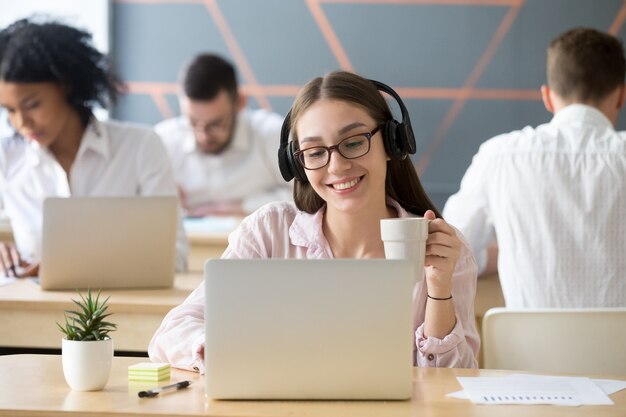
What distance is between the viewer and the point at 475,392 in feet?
5.79

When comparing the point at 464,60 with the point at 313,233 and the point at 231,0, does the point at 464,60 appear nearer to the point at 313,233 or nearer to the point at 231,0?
the point at 231,0

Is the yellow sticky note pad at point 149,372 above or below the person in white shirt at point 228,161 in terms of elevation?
below

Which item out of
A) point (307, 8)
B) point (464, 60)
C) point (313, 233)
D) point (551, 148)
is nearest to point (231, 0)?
point (307, 8)

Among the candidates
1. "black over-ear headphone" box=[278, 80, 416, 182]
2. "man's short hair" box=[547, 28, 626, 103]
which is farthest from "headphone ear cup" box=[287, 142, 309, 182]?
"man's short hair" box=[547, 28, 626, 103]

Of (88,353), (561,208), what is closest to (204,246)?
(561,208)

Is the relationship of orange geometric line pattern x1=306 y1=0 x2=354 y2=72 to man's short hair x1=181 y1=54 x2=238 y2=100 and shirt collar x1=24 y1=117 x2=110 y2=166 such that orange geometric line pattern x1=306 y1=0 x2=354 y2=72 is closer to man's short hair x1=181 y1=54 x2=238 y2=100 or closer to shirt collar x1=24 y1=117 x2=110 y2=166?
man's short hair x1=181 y1=54 x2=238 y2=100

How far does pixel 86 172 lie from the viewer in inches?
149

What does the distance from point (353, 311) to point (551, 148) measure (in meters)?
1.51

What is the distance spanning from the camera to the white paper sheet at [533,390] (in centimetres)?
170

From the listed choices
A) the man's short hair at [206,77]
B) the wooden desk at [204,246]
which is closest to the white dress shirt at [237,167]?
the man's short hair at [206,77]

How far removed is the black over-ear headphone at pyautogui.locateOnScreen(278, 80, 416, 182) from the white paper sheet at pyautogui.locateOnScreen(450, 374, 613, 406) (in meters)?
0.53

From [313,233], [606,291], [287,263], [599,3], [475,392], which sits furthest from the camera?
[599,3]

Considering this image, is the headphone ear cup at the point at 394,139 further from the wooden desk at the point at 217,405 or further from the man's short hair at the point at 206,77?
the man's short hair at the point at 206,77

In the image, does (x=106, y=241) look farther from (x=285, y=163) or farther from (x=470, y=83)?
(x=470, y=83)
